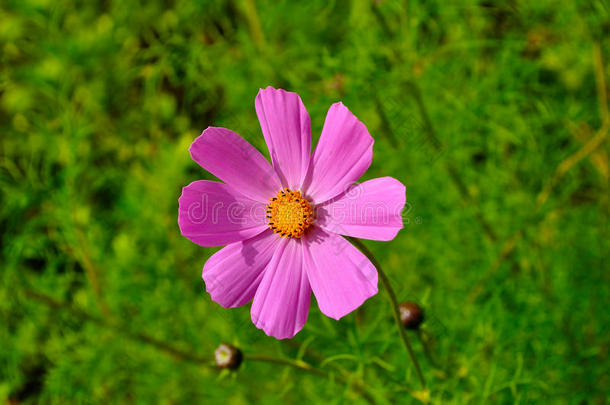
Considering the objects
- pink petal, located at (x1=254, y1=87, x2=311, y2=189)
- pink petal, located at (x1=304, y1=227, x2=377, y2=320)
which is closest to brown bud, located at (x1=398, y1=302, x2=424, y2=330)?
pink petal, located at (x1=304, y1=227, x2=377, y2=320)

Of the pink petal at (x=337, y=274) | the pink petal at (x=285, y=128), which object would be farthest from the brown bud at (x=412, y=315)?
the pink petal at (x=285, y=128)

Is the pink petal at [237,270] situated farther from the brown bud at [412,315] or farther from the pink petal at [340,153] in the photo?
the brown bud at [412,315]

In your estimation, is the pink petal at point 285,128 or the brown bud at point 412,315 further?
the brown bud at point 412,315

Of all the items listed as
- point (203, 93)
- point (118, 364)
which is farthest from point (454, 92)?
point (118, 364)

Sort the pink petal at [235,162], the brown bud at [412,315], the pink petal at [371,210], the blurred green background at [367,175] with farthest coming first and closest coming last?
the blurred green background at [367,175]
the brown bud at [412,315]
the pink petal at [235,162]
the pink petal at [371,210]

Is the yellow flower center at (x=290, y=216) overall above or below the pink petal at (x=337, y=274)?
above

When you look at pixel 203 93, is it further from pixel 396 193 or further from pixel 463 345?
pixel 396 193
